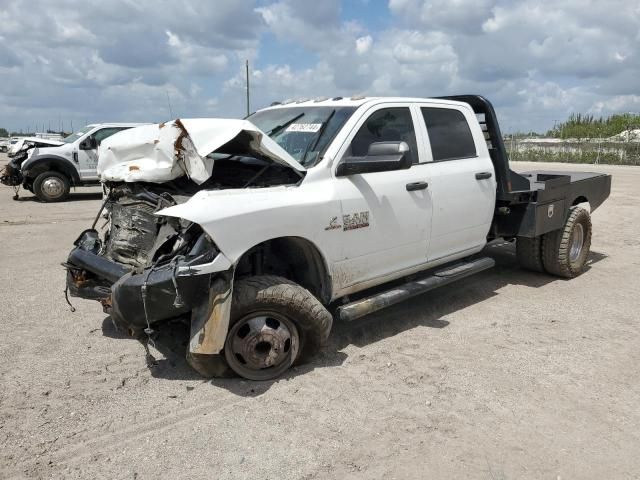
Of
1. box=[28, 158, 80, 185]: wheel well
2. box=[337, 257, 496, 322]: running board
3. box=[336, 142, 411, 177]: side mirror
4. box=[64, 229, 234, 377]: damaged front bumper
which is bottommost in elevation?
box=[337, 257, 496, 322]: running board

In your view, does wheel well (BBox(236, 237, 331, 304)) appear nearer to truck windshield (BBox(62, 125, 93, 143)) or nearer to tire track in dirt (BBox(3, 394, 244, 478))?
tire track in dirt (BBox(3, 394, 244, 478))

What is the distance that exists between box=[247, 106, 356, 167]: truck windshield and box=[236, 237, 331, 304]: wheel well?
628 mm

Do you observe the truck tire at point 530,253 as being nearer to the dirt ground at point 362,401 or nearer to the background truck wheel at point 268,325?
the dirt ground at point 362,401

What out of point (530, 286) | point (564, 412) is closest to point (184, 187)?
point (564, 412)

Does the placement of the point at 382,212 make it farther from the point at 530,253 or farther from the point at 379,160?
the point at 530,253

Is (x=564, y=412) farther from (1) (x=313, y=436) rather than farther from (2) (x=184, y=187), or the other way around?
(2) (x=184, y=187)

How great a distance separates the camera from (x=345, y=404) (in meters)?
3.54

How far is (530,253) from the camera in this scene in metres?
6.57

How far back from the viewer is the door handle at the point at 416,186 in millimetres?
4551

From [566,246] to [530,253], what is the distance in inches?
15.9

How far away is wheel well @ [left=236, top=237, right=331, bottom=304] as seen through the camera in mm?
4000

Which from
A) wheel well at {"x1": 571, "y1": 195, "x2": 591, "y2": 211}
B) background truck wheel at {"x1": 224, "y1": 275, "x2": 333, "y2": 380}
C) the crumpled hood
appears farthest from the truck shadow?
the crumpled hood

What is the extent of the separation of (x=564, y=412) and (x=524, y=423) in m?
0.32

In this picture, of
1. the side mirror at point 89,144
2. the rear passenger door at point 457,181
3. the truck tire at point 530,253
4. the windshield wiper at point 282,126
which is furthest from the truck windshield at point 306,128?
the side mirror at point 89,144
